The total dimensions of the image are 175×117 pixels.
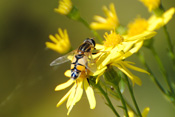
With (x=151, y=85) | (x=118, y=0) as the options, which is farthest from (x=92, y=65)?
(x=118, y=0)

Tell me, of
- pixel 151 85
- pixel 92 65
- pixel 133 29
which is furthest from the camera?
pixel 151 85

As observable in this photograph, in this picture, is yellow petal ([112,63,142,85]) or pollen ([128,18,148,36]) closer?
yellow petal ([112,63,142,85])

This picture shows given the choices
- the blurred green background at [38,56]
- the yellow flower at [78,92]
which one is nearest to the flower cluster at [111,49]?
the yellow flower at [78,92]

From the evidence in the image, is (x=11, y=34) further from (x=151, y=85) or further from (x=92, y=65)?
(x=92, y=65)

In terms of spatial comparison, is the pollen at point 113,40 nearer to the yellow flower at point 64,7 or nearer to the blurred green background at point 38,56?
the yellow flower at point 64,7

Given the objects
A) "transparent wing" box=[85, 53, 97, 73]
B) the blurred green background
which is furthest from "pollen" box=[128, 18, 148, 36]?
the blurred green background

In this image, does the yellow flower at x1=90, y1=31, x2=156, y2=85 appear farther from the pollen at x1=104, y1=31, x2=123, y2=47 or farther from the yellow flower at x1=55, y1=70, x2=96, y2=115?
the yellow flower at x1=55, y1=70, x2=96, y2=115
